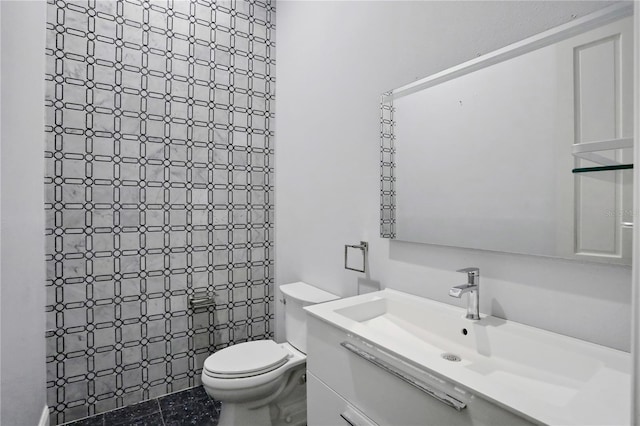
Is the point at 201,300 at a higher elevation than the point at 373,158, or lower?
lower

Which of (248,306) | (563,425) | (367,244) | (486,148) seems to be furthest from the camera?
(248,306)

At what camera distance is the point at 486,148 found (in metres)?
1.24

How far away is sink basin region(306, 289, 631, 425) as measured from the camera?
696mm

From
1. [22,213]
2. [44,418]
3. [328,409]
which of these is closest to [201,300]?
[44,418]

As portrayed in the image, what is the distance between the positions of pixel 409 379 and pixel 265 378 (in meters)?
0.98

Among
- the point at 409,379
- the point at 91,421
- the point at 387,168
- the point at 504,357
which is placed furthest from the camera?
the point at 91,421

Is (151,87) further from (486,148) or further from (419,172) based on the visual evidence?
(486,148)

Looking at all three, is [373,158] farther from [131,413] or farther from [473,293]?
[131,413]

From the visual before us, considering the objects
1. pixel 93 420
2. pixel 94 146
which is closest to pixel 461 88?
pixel 94 146

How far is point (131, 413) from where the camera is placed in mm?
1990

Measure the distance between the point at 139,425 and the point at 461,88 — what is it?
7.67 ft

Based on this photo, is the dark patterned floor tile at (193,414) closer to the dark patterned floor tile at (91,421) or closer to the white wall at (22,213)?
the dark patterned floor tile at (91,421)

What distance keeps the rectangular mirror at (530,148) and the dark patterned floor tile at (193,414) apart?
1491mm

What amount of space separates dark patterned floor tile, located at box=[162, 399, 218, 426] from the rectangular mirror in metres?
1.49
